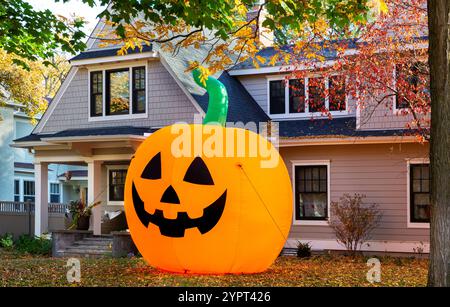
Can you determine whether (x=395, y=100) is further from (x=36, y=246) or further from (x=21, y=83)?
(x=21, y=83)

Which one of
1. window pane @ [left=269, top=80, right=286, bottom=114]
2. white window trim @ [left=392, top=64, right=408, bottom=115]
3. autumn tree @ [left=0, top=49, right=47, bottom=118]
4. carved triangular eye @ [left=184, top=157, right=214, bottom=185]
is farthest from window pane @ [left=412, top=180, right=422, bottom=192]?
autumn tree @ [left=0, top=49, right=47, bottom=118]

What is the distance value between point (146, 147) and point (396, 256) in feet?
31.4

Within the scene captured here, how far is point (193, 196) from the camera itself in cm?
1132

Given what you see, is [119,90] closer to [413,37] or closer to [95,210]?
[95,210]

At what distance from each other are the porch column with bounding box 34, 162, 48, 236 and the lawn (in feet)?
25.6

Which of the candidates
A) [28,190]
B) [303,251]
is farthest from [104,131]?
[28,190]

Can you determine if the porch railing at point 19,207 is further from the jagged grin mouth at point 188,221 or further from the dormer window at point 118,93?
the jagged grin mouth at point 188,221

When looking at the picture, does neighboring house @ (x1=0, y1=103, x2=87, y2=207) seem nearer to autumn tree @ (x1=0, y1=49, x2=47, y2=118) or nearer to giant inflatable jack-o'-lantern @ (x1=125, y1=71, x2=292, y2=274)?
autumn tree @ (x1=0, y1=49, x2=47, y2=118)

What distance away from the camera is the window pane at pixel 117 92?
22.4 m

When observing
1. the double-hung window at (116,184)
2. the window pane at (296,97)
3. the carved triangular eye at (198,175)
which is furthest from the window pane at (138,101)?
the carved triangular eye at (198,175)

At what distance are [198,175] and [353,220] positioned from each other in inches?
331

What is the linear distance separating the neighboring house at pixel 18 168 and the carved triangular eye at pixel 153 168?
2121 cm

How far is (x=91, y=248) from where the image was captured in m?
20.6

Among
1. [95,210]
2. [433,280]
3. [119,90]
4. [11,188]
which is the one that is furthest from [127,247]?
[11,188]
